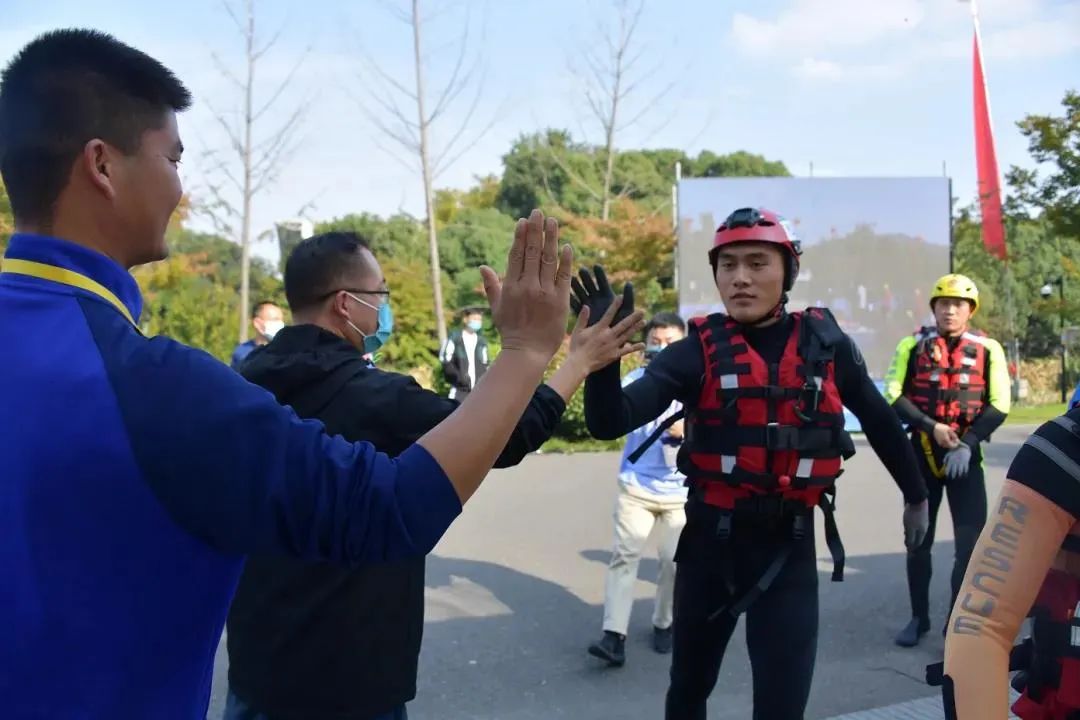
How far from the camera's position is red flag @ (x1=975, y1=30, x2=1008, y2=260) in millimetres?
22016

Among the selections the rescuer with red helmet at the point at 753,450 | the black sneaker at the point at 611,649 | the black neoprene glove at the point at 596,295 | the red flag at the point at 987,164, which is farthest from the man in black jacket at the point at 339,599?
the red flag at the point at 987,164

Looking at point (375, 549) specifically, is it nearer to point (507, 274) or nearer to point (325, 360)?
point (507, 274)

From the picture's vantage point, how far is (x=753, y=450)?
3.15 meters

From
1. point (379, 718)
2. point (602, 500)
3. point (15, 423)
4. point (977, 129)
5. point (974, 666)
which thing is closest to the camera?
point (15, 423)

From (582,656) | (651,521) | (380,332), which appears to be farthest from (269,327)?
(380,332)

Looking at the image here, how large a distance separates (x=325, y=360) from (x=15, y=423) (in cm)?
122

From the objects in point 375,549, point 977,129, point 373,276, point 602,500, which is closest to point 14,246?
point 375,549

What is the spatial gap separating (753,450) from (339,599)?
5.06 feet

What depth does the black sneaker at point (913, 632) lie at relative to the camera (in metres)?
5.28

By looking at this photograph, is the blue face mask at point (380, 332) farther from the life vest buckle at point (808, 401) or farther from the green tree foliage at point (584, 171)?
the green tree foliage at point (584, 171)

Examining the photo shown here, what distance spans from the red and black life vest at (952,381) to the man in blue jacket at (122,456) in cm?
477

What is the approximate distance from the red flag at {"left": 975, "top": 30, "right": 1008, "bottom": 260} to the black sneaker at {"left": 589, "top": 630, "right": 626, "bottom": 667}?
65.8ft

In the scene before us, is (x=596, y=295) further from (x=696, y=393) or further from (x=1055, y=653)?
(x=1055, y=653)

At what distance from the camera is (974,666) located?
1.57 m
